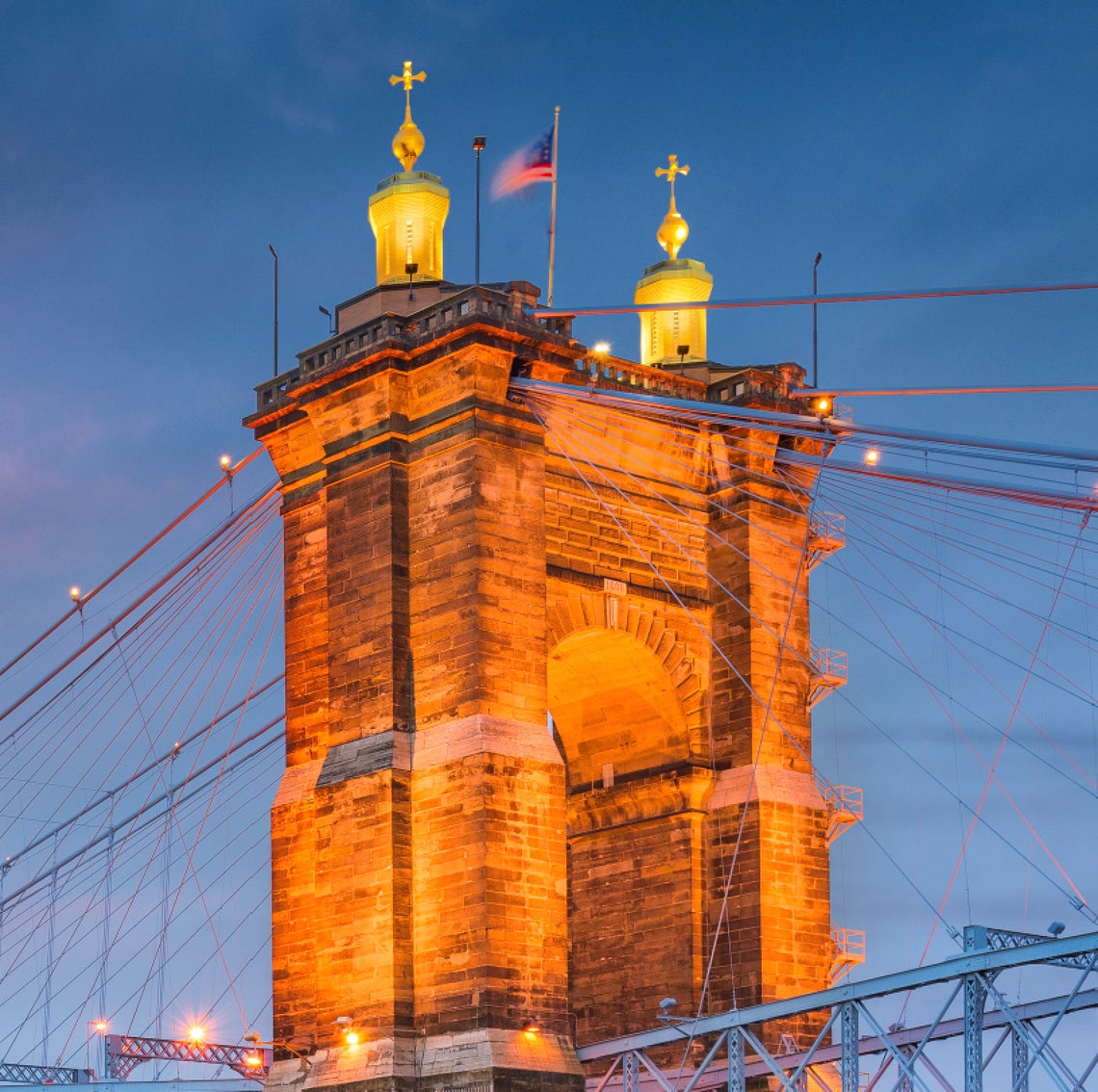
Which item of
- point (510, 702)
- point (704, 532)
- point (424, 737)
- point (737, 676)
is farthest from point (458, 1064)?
point (704, 532)

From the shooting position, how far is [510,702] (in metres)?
46.9

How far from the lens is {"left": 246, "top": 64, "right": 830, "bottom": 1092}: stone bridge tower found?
45750 mm

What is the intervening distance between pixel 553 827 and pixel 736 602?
8160 mm

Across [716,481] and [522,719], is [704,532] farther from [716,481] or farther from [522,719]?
[522,719]

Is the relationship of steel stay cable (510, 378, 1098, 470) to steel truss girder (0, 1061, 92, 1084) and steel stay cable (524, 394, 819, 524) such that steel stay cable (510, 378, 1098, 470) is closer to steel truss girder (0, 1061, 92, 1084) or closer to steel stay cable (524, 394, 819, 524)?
steel stay cable (524, 394, 819, 524)

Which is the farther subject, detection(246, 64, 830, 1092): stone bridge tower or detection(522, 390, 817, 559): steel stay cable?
detection(522, 390, 817, 559): steel stay cable

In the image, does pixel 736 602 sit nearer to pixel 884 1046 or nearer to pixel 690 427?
pixel 690 427

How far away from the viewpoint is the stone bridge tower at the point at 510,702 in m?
45.8

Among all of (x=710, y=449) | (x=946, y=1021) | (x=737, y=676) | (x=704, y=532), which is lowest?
(x=946, y=1021)

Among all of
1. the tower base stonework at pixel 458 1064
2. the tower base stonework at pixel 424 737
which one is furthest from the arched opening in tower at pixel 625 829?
the tower base stonework at pixel 458 1064

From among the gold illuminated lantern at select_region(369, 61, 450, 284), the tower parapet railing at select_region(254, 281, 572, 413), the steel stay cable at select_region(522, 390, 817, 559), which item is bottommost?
the steel stay cable at select_region(522, 390, 817, 559)

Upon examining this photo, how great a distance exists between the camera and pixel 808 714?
5266 cm

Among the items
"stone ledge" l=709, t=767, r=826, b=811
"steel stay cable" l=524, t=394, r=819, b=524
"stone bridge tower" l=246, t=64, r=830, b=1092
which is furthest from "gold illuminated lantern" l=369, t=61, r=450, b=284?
"stone ledge" l=709, t=767, r=826, b=811

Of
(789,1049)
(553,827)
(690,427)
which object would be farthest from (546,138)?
(789,1049)
